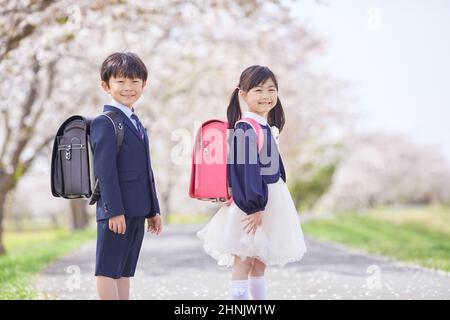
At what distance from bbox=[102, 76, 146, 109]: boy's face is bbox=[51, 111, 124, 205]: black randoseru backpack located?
0.11m

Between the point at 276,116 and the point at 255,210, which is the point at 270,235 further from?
the point at 276,116

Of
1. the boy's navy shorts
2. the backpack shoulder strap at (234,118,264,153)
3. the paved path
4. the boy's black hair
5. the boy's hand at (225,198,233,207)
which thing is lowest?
the paved path

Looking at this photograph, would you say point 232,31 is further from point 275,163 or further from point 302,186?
point 302,186

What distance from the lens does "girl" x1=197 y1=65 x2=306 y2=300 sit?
4305mm

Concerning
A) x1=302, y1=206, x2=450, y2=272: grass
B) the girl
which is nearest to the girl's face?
the girl

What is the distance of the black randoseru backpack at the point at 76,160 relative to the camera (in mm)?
4211

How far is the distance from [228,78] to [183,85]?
120 cm

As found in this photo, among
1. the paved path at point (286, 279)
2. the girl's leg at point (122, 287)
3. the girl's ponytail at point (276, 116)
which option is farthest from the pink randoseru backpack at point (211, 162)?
the paved path at point (286, 279)

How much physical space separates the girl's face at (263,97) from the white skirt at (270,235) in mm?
478

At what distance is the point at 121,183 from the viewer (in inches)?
165

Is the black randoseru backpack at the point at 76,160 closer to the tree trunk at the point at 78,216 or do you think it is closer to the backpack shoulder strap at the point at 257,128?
the backpack shoulder strap at the point at 257,128

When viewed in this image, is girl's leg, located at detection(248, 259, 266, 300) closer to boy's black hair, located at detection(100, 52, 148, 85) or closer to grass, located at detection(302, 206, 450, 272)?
boy's black hair, located at detection(100, 52, 148, 85)

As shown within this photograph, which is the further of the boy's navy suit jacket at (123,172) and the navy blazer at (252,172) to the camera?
the navy blazer at (252,172)

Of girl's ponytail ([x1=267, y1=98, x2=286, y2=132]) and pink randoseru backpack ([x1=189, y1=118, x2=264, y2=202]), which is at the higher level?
girl's ponytail ([x1=267, y1=98, x2=286, y2=132])
